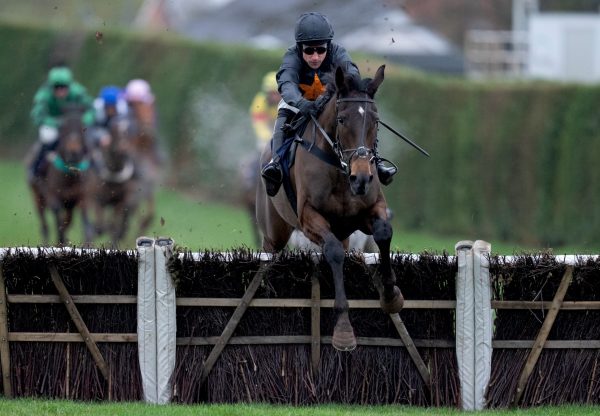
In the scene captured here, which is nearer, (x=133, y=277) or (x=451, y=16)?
(x=133, y=277)

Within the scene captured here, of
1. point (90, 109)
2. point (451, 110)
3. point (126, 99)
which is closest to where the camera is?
point (90, 109)

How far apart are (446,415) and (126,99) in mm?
10418

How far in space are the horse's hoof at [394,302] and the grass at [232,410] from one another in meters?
0.60

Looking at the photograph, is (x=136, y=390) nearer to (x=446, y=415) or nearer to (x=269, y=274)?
(x=269, y=274)

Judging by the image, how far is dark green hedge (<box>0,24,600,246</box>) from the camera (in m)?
19.5

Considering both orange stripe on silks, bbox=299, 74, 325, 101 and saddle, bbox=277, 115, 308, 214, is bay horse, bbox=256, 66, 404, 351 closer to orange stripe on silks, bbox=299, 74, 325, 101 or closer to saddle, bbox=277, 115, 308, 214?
saddle, bbox=277, 115, 308, 214

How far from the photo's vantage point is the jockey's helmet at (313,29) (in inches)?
327

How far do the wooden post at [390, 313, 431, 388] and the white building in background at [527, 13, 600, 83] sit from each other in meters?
32.7

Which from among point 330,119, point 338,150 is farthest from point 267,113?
point 338,150

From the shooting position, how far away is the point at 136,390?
25.3 feet

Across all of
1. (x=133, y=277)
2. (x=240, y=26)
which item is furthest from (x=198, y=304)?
(x=240, y=26)

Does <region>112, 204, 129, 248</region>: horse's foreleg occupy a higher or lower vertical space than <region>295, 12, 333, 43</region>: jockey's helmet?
lower

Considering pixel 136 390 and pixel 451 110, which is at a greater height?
pixel 451 110

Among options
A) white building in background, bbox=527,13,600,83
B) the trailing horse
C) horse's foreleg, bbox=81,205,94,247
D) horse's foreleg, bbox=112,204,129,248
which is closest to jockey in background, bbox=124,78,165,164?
the trailing horse
